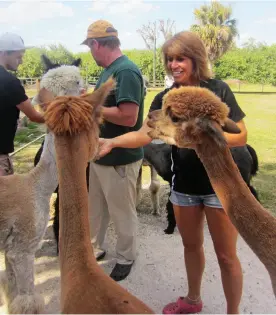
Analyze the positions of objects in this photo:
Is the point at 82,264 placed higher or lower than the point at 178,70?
lower

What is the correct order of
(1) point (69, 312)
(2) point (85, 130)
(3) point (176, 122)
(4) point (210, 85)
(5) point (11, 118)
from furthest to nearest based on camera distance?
1. (5) point (11, 118)
2. (4) point (210, 85)
3. (3) point (176, 122)
4. (2) point (85, 130)
5. (1) point (69, 312)

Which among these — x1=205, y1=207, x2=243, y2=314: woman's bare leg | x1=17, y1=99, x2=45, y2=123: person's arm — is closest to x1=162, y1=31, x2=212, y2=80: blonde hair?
x1=205, y1=207, x2=243, y2=314: woman's bare leg

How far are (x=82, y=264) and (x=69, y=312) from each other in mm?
195

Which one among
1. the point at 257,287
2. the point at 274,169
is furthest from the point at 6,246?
the point at 274,169

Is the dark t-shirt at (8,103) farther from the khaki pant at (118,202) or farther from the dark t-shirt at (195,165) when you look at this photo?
the dark t-shirt at (195,165)

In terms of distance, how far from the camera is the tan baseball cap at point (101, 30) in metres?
2.91

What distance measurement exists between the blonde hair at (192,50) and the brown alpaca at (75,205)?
816mm

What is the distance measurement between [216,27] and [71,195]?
104ft

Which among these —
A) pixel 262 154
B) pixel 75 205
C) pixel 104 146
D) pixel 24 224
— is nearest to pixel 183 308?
pixel 24 224

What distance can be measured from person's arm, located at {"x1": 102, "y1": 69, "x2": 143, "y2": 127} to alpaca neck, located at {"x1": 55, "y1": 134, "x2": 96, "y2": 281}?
109 cm

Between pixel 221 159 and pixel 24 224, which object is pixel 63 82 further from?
pixel 221 159

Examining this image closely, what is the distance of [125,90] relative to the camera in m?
2.76

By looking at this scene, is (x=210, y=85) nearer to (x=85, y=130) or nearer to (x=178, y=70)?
(x=178, y=70)

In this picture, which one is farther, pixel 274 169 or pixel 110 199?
pixel 274 169
